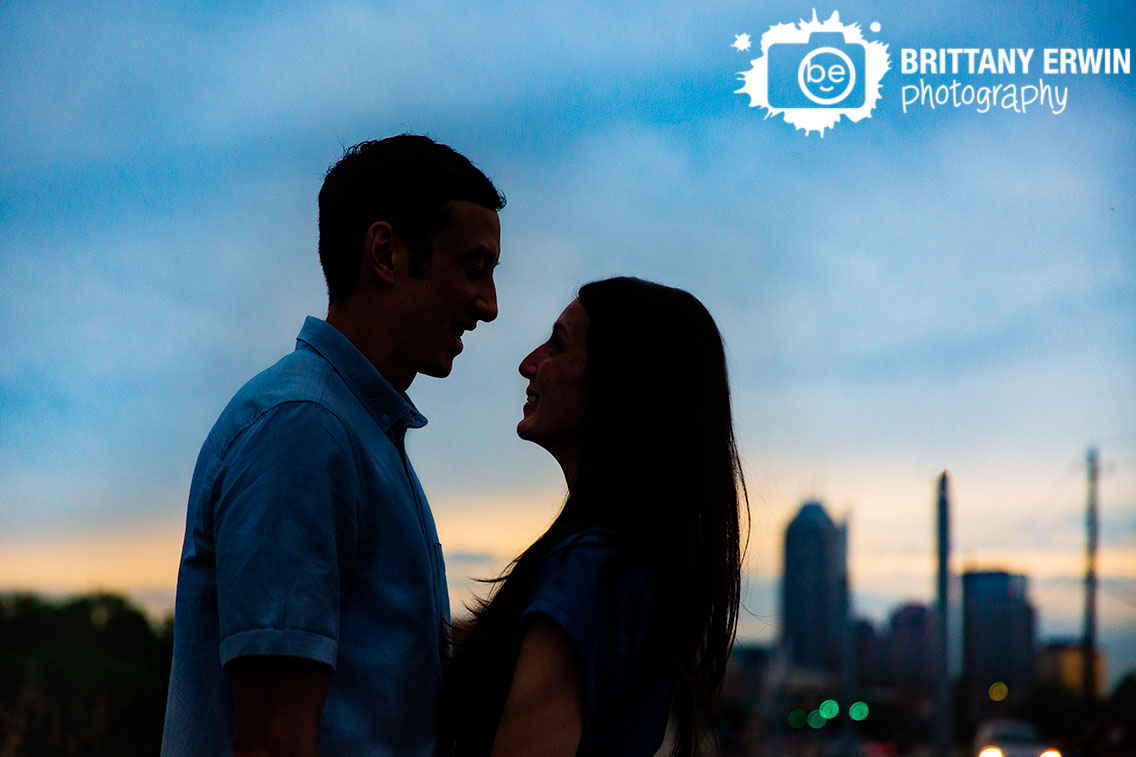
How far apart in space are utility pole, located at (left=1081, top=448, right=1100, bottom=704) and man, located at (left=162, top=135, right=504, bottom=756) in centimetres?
2850

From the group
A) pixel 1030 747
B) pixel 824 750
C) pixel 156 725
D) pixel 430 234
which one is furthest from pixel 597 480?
pixel 156 725

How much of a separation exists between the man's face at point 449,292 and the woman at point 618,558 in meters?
0.23

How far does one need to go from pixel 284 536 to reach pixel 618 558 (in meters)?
0.68

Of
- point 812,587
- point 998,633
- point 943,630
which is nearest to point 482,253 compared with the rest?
point 943,630

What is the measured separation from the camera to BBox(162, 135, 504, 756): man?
80.6 inches

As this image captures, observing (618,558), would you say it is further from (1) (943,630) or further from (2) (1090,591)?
(2) (1090,591)

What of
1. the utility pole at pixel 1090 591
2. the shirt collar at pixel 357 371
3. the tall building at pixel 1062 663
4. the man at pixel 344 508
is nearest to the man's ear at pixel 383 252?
the man at pixel 344 508

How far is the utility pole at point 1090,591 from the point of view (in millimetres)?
28156

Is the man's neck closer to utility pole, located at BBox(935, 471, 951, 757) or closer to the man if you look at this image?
the man

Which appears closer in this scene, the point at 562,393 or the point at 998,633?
the point at 562,393

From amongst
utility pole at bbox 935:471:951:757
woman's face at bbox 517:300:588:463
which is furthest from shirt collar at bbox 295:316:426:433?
utility pole at bbox 935:471:951:757

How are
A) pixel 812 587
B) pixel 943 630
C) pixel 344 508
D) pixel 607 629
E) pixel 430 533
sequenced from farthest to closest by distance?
pixel 812 587
pixel 943 630
pixel 430 533
pixel 607 629
pixel 344 508

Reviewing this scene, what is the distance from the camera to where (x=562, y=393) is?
9.01 ft

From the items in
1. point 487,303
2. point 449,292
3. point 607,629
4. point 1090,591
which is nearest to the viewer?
point 607,629
